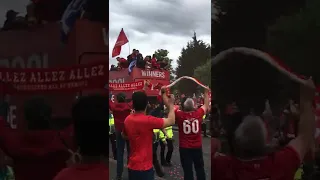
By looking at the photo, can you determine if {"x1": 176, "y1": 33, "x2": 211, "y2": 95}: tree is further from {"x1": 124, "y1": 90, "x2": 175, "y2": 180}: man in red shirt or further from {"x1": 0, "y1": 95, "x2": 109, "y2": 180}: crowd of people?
{"x1": 0, "y1": 95, "x2": 109, "y2": 180}: crowd of people

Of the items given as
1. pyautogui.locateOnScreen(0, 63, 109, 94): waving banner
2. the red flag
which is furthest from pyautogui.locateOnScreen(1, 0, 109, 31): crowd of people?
the red flag

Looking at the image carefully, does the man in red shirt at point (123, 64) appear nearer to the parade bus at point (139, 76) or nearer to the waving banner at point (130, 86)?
the parade bus at point (139, 76)

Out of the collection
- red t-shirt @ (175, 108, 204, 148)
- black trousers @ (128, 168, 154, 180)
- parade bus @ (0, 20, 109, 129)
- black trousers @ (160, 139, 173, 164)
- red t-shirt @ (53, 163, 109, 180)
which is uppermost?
parade bus @ (0, 20, 109, 129)

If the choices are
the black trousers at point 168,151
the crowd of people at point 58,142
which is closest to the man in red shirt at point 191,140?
the black trousers at point 168,151

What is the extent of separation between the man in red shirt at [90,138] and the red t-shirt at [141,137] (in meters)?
1.81

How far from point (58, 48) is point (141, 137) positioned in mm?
1980

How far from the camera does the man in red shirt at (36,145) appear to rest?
164 cm

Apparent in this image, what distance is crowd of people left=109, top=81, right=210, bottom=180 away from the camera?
3.46m

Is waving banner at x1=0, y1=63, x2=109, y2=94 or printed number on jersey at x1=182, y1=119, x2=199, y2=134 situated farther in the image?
printed number on jersey at x1=182, y1=119, x2=199, y2=134

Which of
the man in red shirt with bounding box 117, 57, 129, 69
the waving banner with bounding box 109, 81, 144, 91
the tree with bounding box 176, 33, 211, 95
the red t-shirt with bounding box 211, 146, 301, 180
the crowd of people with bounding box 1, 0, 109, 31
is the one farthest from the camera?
the tree with bounding box 176, 33, 211, 95

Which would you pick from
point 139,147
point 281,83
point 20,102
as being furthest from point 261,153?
point 139,147

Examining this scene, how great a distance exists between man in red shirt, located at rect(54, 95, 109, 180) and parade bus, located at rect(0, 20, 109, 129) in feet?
0.15

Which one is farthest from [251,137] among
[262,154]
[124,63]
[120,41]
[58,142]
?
[124,63]

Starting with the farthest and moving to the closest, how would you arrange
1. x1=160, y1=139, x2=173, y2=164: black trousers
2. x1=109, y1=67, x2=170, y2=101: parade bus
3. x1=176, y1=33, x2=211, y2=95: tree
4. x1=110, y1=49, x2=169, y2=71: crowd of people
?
x1=176, y1=33, x2=211, y2=95: tree → x1=110, y1=49, x2=169, y2=71: crowd of people → x1=109, y1=67, x2=170, y2=101: parade bus → x1=160, y1=139, x2=173, y2=164: black trousers
